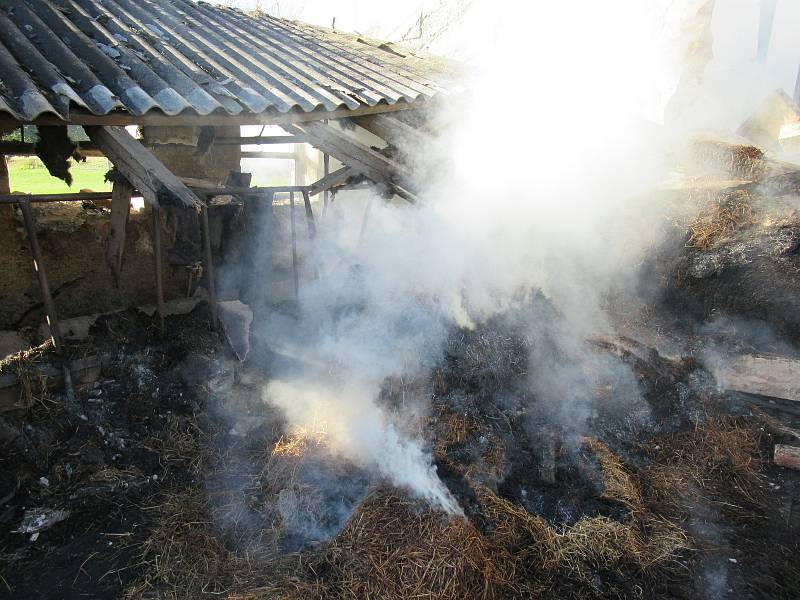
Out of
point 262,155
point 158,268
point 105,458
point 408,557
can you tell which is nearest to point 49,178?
point 262,155

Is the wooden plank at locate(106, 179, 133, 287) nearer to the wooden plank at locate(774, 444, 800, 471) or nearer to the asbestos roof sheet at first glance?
the asbestos roof sheet

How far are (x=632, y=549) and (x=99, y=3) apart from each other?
25.9 ft

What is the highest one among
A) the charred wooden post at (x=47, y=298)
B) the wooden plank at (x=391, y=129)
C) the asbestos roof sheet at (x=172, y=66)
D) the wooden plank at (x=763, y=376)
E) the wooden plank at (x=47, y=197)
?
the asbestos roof sheet at (x=172, y=66)

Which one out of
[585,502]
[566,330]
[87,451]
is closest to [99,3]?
[87,451]

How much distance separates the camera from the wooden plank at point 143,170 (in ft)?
11.4

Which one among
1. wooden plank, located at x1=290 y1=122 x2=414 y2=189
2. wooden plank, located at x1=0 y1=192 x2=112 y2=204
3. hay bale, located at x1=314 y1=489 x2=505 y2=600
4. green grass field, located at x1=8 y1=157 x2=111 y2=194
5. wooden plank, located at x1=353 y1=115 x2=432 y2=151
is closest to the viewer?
hay bale, located at x1=314 y1=489 x2=505 y2=600

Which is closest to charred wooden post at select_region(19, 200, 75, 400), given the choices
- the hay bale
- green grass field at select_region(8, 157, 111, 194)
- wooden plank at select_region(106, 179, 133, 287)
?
wooden plank at select_region(106, 179, 133, 287)

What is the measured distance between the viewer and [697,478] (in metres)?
4.80

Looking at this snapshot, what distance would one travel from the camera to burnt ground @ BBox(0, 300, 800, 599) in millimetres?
3586

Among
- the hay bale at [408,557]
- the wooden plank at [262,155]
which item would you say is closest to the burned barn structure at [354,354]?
the hay bale at [408,557]

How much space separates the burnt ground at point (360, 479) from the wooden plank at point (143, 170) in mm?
2147

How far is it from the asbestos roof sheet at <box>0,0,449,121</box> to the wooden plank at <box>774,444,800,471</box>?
5.65 meters

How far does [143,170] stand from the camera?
359cm

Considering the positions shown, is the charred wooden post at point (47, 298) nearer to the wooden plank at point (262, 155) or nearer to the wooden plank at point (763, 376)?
the wooden plank at point (262, 155)
